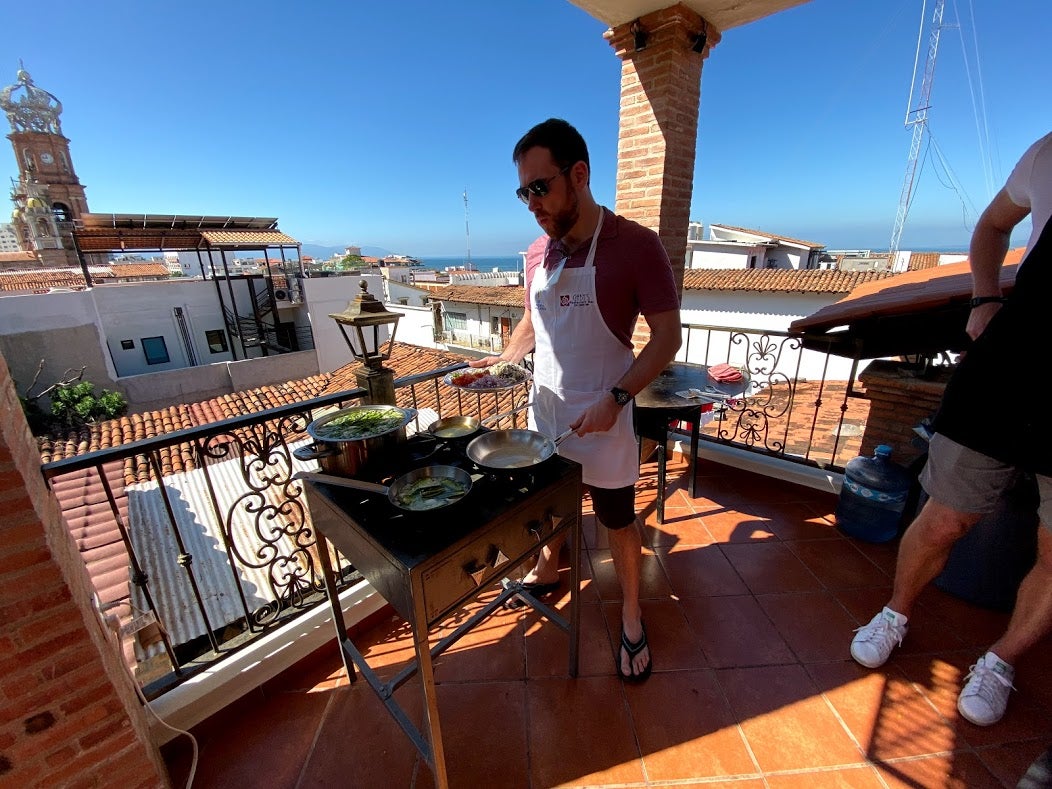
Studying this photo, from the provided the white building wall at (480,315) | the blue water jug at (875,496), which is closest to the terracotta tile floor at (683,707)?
the blue water jug at (875,496)

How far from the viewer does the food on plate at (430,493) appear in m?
1.17

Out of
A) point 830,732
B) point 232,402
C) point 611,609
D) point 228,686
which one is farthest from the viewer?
point 232,402

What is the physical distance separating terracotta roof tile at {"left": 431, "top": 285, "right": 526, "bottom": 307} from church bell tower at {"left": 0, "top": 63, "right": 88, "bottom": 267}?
21679mm

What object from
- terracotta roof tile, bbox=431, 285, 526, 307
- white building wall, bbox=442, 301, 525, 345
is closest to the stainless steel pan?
terracotta roof tile, bbox=431, 285, 526, 307

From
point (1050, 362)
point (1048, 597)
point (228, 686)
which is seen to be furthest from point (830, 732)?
point (228, 686)

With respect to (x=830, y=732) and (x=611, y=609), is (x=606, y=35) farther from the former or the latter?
(x=830, y=732)

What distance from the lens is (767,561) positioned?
241 cm

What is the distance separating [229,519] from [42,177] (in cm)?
3942

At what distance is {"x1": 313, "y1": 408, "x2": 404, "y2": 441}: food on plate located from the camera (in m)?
1.37

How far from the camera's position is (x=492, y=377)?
2.07 metres

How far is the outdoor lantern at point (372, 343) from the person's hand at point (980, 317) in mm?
2299

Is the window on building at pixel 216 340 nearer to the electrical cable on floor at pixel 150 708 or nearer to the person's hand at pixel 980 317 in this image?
the electrical cable on floor at pixel 150 708

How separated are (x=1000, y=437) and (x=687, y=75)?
3.65 metres

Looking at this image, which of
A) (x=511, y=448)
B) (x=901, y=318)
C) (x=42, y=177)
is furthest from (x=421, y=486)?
(x=42, y=177)
